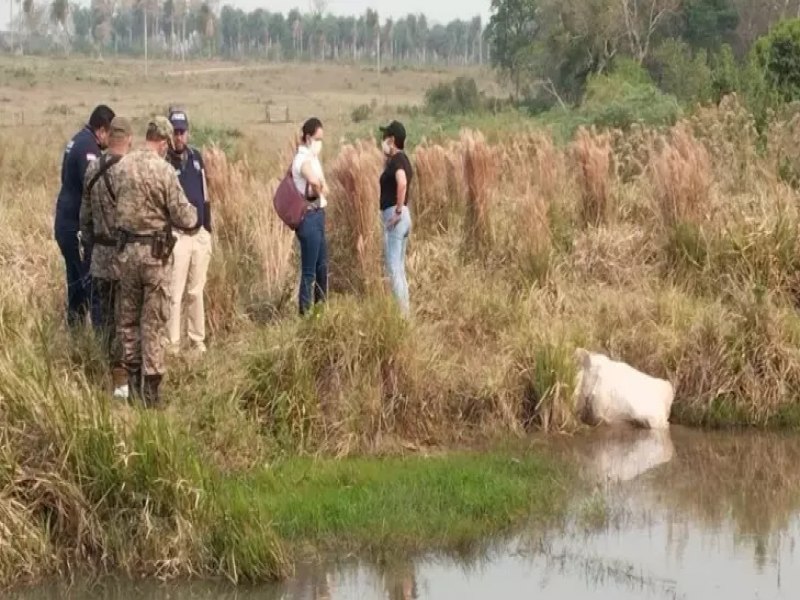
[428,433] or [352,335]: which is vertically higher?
[352,335]

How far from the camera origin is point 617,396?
976 cm

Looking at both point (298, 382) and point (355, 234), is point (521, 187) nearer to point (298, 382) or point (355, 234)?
point (355, 234)

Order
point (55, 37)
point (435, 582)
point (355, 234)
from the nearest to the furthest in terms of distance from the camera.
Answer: point (435, 582) → point (355, 234) → point (55, 37)

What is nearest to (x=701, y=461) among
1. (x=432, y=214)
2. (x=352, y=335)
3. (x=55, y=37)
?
(x=352, y=335)

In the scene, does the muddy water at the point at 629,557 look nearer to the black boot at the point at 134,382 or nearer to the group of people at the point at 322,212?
the black boot at the point at 134,382

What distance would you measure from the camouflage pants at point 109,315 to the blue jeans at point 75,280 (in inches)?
10.9

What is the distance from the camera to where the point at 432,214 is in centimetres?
1277

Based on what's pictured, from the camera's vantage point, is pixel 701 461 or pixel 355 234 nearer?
pixel 701 461

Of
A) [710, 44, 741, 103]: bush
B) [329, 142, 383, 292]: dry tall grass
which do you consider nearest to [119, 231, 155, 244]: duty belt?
[329, 142, 383, 292]: dry tall grass

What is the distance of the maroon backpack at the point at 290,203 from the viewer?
1032cm

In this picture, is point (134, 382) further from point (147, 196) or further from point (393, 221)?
point (393, 221)

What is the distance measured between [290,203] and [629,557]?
4.25 meters

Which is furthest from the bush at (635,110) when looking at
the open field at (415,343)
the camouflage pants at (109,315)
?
the camouflage pants at (109,315)

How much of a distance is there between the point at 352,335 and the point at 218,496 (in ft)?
7.67
